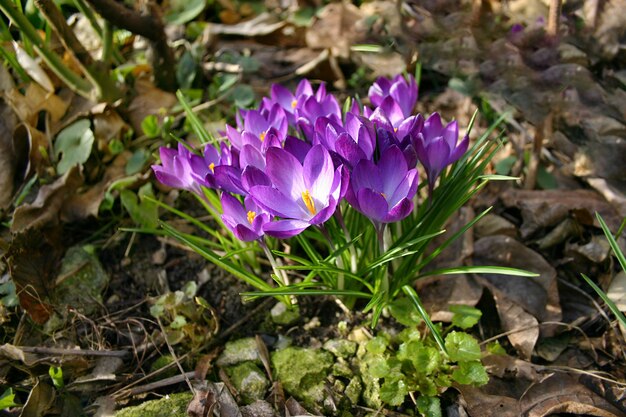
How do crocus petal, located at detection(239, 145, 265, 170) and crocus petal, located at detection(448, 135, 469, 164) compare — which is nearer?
crocus petal, located at detection(239, 145, 265, 170)

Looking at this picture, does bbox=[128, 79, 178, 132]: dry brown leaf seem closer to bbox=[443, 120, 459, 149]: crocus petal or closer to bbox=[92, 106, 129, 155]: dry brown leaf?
bbox=[92, 106, 129, 155]: dry brown leaf

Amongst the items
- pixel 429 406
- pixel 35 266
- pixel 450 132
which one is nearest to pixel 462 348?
pixel 429 406

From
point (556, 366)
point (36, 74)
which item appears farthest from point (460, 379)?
point (36, 74)

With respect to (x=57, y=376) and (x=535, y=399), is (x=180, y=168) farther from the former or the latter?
(x=535, y=399)

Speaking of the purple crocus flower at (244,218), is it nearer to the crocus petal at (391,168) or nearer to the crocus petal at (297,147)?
the crocus petal at (297,147)

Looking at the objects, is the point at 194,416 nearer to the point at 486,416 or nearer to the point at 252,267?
the point at 252,267

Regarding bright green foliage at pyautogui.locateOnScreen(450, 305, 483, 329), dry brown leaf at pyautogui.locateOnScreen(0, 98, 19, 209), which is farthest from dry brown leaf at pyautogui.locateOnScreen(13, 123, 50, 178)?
bright green foliage at pyautogui.locateOnScreen(450, 305, 483, 329)

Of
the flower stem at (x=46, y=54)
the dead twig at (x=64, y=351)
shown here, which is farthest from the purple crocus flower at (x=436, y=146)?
the flower stem at (x=46, y=54)
